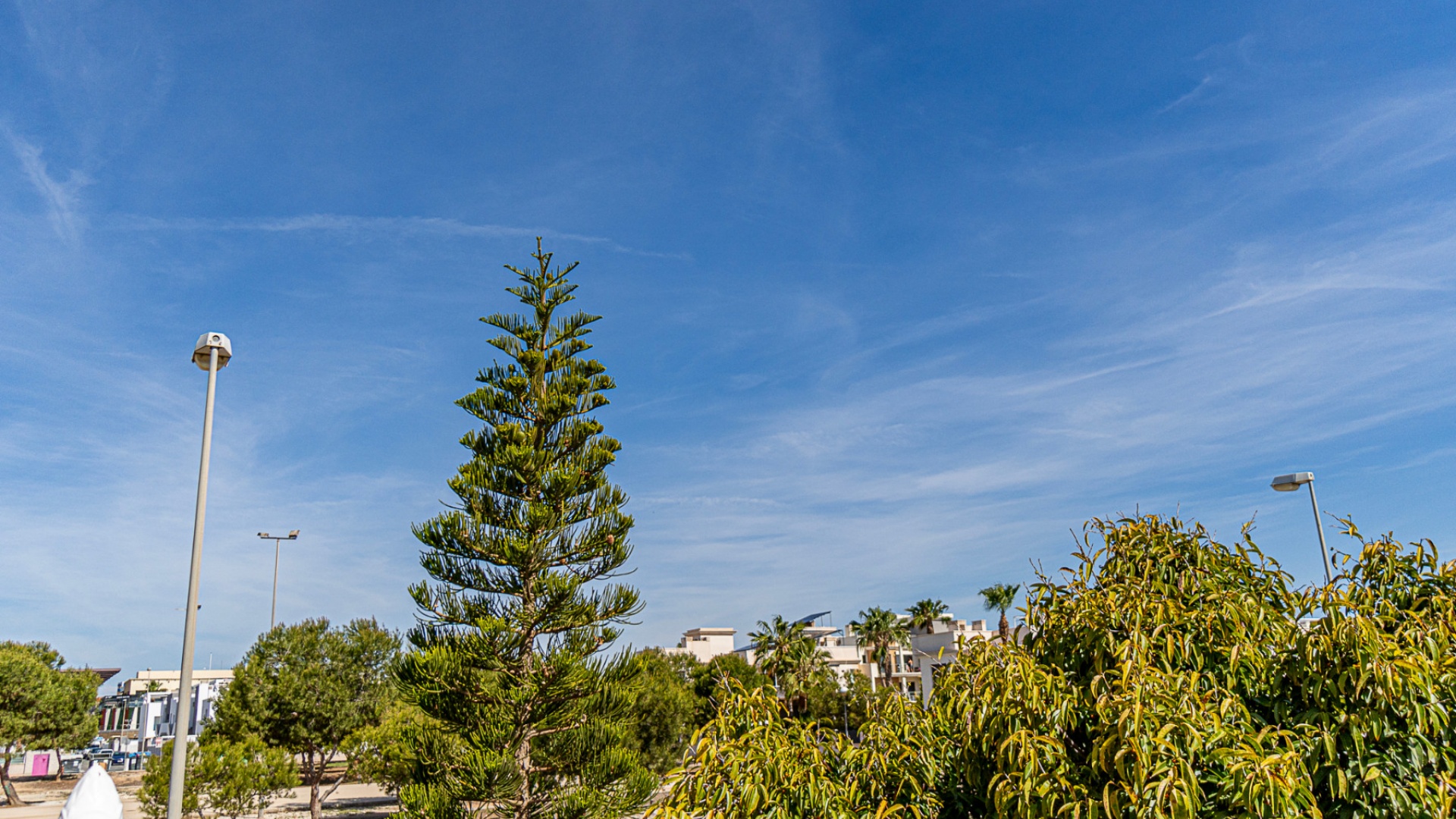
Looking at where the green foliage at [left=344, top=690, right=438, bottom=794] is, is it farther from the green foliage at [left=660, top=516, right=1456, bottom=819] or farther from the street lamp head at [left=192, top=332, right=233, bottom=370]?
the green foliage at [left=660, top=516, right=1456, bottom=819]

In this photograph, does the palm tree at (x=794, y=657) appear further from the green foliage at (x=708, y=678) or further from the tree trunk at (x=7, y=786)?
the tree trunk at (x=7, y=786)

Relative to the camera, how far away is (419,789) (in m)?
12.4

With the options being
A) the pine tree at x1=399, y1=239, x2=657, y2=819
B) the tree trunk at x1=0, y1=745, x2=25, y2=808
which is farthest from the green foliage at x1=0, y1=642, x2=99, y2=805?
the pine tree at x1=399, y1=239, x2=657, y2=819

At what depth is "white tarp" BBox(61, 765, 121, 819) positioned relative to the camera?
6.84 m

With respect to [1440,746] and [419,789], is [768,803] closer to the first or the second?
[1440,746]

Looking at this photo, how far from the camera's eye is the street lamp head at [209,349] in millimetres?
9680

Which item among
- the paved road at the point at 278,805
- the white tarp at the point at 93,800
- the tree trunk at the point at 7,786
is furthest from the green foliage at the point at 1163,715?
the tree trunk at the point at 7,786

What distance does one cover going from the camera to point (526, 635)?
13336 mm

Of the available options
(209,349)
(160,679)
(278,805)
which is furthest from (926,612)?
(160,679)

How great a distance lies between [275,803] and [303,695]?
1105 centimetres

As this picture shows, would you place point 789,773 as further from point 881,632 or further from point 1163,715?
point 881,632

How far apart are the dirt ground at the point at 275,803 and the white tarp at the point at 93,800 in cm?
1965

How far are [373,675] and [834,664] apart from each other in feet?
138

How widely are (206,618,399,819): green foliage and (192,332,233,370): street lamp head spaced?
21.5 meters
